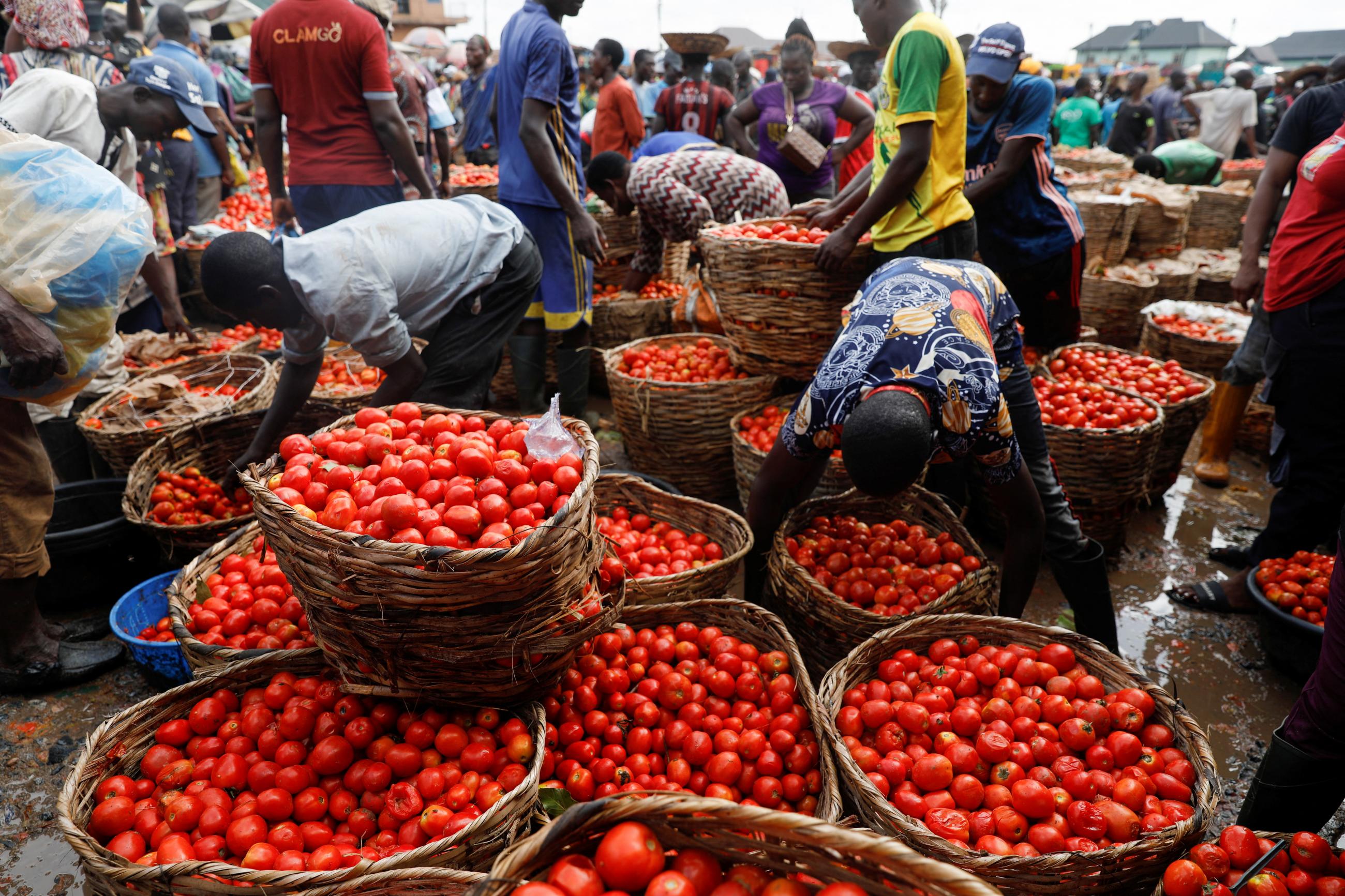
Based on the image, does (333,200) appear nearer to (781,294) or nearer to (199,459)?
(199,459)

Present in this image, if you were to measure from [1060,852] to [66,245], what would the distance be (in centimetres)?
323

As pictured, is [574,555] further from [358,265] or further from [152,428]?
[152,428]

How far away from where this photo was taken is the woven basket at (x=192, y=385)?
360cm

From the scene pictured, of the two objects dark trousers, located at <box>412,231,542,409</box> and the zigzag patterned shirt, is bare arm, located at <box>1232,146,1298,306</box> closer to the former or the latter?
the zigzag patterned shirt

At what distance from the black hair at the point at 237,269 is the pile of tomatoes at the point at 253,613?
2.82ft

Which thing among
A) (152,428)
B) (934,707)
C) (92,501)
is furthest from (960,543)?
(92,501)

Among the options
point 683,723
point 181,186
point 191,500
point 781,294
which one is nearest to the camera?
point 683,723

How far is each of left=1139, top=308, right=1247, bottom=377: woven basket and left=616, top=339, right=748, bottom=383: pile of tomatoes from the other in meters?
3.69

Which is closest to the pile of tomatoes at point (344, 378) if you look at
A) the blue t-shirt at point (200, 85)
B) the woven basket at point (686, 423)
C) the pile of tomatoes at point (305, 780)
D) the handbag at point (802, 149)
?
the woven basket at point (686, 423)

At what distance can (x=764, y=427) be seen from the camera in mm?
3984

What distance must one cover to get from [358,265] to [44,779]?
6.69ft

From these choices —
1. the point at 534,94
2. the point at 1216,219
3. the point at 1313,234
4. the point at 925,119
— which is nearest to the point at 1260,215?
the point at 1313,234

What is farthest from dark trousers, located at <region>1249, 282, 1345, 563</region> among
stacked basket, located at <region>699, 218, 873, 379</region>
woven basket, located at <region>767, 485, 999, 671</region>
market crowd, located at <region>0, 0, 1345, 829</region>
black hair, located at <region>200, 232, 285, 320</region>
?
black hair, located at <region>200, 232, 285, 320</region>

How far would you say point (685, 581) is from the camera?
8.93ft
